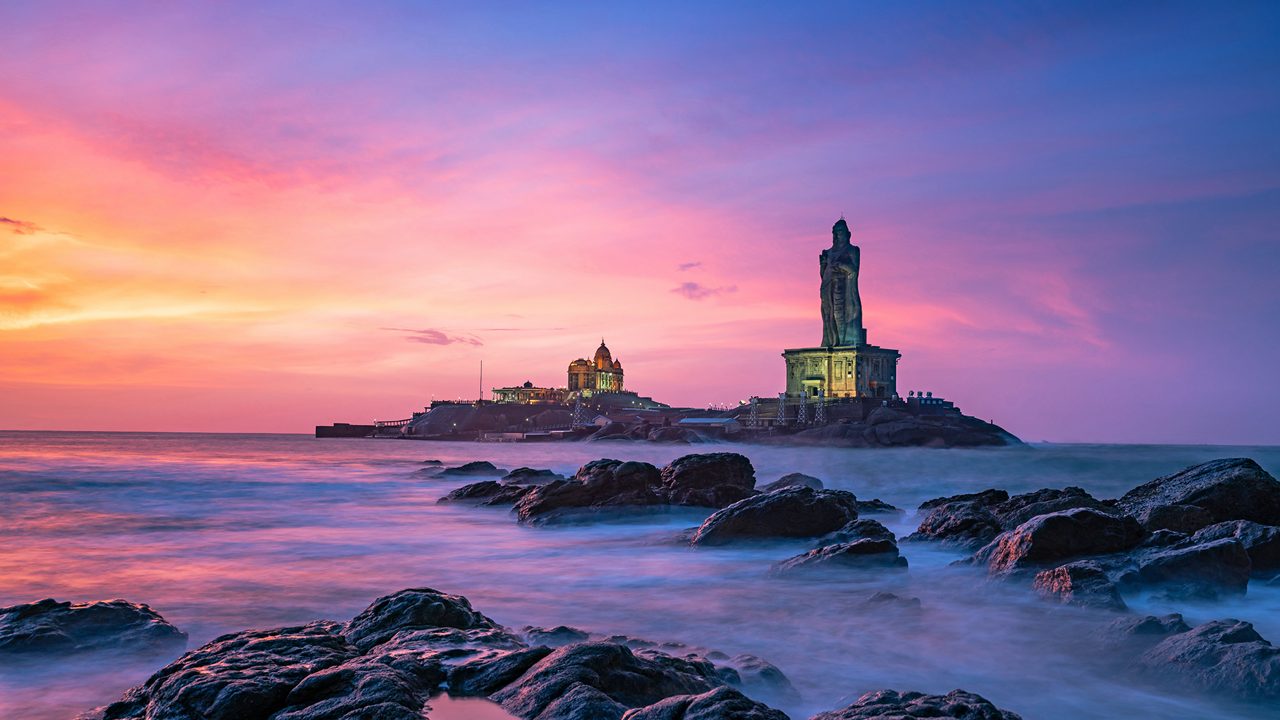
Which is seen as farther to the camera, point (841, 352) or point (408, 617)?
point (841, 352)

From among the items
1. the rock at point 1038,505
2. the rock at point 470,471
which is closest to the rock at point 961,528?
the rock at point 1038,505

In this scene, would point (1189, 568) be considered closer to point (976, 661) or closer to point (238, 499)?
point (976, 661)

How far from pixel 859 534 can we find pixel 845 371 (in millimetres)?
123350

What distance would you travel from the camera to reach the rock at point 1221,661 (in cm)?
798

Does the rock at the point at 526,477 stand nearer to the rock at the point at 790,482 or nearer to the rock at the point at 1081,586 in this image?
the rock at the point at 790,482

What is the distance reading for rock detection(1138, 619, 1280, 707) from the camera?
7984mm

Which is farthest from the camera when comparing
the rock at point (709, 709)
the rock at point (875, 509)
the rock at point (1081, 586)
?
the rock at point (875, 509)

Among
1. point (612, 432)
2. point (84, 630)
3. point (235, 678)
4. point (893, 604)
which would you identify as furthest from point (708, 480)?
point (612, 432)

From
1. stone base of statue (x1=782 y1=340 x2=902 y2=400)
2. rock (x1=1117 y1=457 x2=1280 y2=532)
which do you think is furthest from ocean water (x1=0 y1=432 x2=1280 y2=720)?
stone base of statue (x1=782 y1=340 x2=902 y2=400)

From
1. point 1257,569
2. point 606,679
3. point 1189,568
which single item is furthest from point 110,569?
point 1257,569

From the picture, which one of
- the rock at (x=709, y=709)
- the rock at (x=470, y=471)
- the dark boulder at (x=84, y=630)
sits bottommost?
the rock at (x=470, y=471)

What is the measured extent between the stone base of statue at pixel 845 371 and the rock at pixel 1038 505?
116 meters

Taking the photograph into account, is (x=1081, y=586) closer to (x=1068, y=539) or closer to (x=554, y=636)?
(x=1068, y=539)

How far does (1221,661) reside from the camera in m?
8.36
